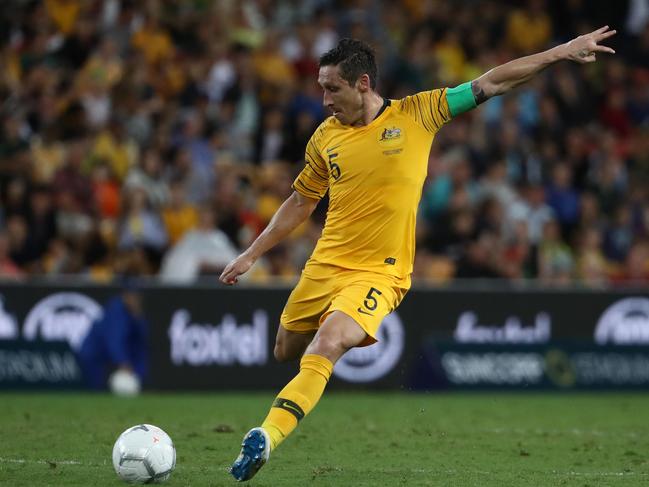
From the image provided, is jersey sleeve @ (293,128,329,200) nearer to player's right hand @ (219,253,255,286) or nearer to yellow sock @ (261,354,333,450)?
player's right hand @ (219,253,255,286)

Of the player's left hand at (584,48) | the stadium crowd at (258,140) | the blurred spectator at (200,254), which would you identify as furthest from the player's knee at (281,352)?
the blurred spectator at (200,254)

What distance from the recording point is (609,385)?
16.2m

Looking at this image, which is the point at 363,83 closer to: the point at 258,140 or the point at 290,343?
the point at 290,343

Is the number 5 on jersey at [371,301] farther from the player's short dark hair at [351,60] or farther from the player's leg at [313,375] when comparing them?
the player's short dark hair at [351,60]

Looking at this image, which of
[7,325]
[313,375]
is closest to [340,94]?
[313,375]

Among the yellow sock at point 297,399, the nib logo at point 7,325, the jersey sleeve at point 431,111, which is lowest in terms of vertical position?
the nib logo at point 7,325

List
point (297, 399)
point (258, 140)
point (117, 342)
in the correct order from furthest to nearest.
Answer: point (258, 140) → point (117, 342) → point (297, 399)

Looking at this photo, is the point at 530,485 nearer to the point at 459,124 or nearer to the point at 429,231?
the point at 429,231

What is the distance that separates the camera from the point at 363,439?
10312mm

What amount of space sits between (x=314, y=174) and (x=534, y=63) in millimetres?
1662

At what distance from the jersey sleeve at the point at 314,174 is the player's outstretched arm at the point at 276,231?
0.06 meters

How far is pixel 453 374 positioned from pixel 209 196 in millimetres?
4124

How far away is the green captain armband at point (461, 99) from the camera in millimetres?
8133

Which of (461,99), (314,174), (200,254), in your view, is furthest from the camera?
(200,254)
